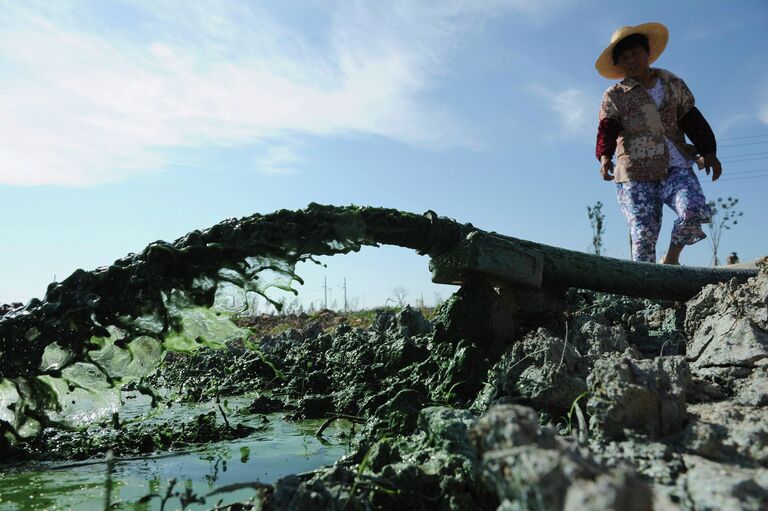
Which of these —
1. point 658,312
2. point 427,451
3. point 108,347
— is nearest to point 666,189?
point 658,312

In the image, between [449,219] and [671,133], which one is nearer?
[449,219]

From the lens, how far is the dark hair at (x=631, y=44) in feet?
19.0

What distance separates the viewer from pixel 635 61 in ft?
18.8

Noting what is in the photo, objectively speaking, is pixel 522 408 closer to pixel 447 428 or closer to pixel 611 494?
pixel 611 494

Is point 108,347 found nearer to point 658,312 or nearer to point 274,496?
point 274,496

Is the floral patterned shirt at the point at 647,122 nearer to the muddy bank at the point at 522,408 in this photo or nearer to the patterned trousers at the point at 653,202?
the patterned trousers at the point at 653,202

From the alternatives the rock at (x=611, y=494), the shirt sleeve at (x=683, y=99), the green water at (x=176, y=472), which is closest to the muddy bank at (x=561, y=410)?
the rock at (x=611, y=494)

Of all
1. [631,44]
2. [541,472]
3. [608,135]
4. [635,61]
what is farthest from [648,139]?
[541,472]

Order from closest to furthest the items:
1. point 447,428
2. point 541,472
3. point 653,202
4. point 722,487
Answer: point 541,472 < point 722,487 < point 447,428 < point 653,202

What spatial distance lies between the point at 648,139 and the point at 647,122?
16 cm

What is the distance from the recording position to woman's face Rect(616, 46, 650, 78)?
570 centimetres

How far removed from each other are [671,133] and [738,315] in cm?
275

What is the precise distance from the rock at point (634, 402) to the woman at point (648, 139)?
3.72 meters

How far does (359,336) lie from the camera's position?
18.0ft
